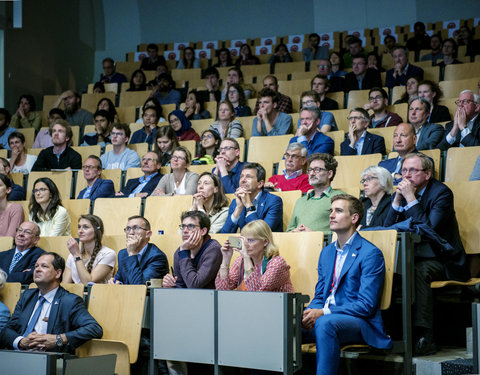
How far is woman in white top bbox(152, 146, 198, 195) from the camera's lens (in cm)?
466

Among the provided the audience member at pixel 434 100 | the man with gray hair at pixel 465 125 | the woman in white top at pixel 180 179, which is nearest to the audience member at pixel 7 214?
the woman in white top at pixel 180 179

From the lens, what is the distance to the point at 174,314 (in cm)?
308

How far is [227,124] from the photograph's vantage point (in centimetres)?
577

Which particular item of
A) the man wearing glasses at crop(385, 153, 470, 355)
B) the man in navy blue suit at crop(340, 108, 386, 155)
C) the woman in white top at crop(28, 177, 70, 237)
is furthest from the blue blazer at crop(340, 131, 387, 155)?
the woman in white top at crop(28, 177, 70, 237)

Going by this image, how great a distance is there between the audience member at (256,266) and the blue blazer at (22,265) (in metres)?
1.35

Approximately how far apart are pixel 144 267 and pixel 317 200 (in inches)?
40.8

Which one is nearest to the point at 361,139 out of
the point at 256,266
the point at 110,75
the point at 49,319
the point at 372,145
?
the point at 372,145

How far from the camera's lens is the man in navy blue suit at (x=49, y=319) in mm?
3178

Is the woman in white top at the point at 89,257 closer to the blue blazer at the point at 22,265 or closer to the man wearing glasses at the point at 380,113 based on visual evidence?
the blue blazer at the point at 22,265

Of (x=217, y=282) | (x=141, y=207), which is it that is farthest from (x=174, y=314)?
(x=141, y=207)

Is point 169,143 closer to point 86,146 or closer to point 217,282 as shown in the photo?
point 86,146

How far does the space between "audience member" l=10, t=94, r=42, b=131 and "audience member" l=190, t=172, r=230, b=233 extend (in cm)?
360

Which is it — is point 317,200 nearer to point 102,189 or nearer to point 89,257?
point 89,257

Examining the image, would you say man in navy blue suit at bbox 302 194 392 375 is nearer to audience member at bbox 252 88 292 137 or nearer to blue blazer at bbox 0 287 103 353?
blue blazer at bbox 0 287 103 353
